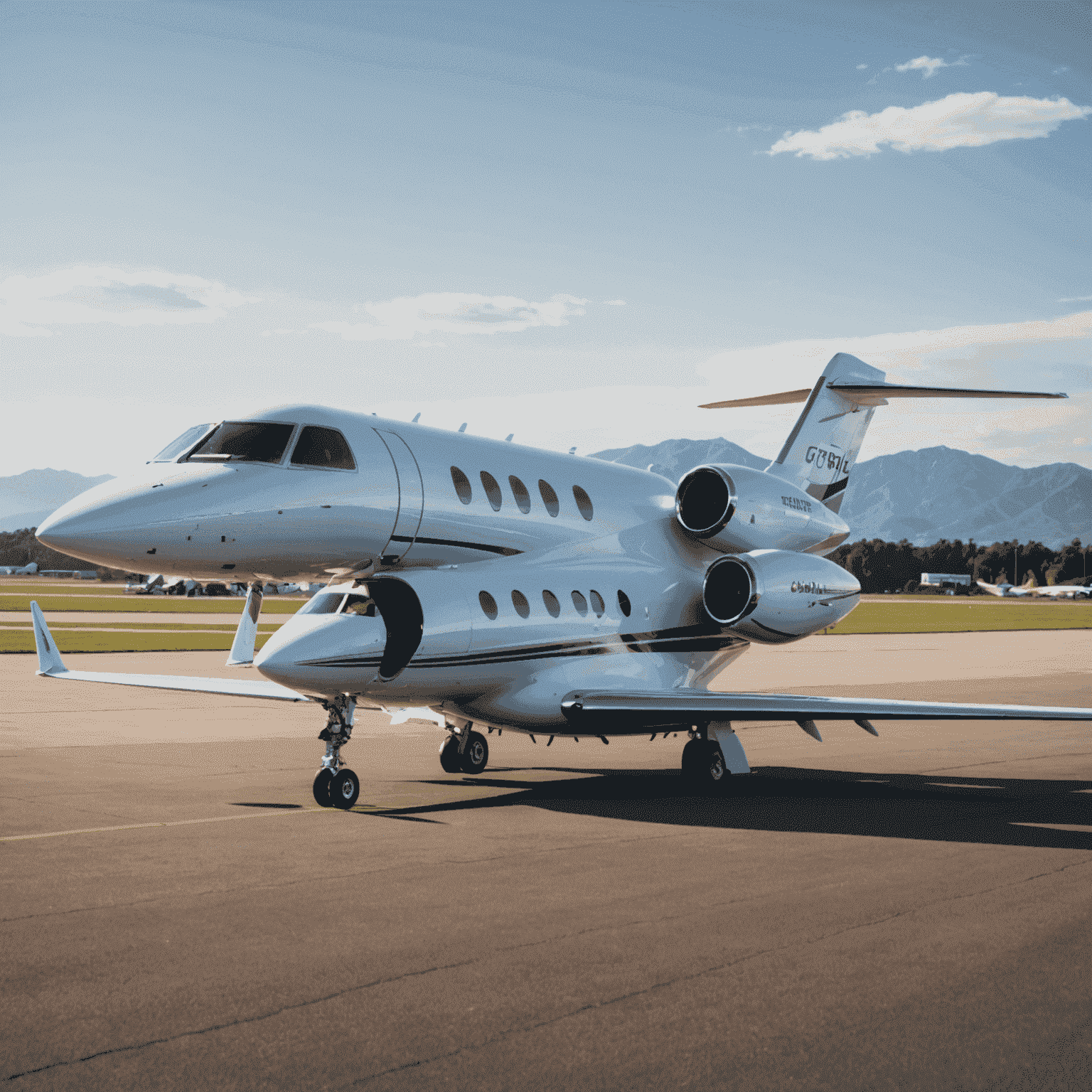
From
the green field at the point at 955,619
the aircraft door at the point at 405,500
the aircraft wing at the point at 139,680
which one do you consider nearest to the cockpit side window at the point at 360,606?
the aircraft door at the point at 405,500

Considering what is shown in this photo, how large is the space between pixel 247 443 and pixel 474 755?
20.2 feet

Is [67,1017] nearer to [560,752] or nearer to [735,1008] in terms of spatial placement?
[735,1008]

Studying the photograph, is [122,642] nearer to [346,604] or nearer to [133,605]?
[346,604]

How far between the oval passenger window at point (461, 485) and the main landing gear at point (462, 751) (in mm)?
3716

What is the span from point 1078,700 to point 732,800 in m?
19.5

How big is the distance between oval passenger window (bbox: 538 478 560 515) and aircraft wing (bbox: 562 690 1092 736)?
9.33ft

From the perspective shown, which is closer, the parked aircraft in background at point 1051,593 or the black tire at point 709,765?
the black tire at point 709,765

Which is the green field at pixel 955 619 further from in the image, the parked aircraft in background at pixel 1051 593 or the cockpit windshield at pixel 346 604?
the parked aircraft in background at pixel 1051 593

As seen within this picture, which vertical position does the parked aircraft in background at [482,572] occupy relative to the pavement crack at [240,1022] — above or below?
above

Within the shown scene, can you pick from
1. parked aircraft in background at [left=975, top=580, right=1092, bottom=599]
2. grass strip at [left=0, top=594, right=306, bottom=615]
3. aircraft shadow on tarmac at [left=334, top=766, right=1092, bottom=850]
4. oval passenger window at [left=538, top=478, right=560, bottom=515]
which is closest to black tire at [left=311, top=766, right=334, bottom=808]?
aircraft shadow on tarmac at [left=334, top=766, right=1092, bottom=850]

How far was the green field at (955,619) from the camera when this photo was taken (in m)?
72.9

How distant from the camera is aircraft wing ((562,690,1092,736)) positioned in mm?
14695

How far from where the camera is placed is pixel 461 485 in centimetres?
A: 1623

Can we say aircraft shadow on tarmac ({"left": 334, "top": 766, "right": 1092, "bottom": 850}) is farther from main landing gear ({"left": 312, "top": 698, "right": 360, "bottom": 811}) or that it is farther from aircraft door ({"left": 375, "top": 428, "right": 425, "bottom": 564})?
aircraft door ({"left": 375, "top": 428, "right": 425, "bottom": 564})
